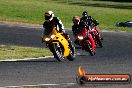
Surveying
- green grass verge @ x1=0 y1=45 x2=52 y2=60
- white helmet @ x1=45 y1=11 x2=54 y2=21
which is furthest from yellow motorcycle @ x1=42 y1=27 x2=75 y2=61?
green grass verge @ x1=0 y1=45 x2=52 y2=60

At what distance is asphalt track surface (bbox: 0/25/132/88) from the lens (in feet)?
49.8

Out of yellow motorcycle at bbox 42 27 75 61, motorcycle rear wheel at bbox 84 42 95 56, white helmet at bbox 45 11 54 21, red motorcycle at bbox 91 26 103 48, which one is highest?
white helmet at bbox 45 11 54 21

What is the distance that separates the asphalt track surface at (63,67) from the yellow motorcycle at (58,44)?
30 cm

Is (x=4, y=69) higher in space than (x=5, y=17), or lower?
higher

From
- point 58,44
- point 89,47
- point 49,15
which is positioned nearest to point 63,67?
point 58,44

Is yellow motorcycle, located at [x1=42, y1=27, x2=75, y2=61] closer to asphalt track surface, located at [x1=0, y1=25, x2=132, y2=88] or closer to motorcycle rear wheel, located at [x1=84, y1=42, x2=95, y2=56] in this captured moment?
asphalt track surface, located at [x1=0, y1=25, x2=132, y2=88]

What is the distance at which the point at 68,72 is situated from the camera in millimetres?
17344

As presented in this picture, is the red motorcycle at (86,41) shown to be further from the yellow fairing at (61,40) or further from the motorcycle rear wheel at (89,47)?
the yellow fairing at (61,40)

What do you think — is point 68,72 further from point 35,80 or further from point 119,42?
point 119,42

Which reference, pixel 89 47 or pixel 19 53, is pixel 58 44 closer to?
pixel 19 53

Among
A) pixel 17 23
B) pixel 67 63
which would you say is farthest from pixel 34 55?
pixel 17 23

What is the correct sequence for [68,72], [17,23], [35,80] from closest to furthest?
[35,80], [68,72], [17,23]

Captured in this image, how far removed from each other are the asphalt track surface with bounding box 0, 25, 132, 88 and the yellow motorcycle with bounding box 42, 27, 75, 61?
0.97 feet

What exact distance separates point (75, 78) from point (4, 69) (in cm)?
281
